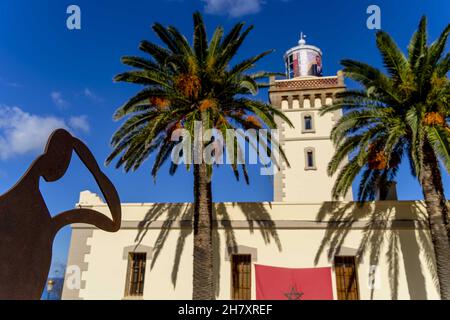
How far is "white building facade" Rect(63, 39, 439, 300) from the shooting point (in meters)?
13.7

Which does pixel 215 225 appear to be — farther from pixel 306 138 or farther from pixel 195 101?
pixel 306 138

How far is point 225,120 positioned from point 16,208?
316 inches

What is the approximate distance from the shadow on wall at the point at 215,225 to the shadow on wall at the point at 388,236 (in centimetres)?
212

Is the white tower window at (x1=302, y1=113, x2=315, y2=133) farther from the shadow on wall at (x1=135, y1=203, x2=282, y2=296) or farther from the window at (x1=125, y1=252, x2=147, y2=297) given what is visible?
the window at (x1=125, y1=252, x2=147, y2=297)

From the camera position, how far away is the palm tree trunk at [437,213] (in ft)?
38.5

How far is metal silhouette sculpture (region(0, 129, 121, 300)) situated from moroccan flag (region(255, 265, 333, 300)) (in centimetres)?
834

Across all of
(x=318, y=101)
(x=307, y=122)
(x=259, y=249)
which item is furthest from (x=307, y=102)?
(x=259, y=249)

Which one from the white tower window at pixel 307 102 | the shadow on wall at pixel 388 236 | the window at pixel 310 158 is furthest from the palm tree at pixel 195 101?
the white tower window at pixel 307 102

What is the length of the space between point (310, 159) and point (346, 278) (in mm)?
10310

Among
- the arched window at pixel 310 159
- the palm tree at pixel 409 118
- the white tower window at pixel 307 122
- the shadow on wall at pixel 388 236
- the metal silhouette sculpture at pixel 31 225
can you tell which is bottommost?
the metal silhouette sculpture at pixel 31 225

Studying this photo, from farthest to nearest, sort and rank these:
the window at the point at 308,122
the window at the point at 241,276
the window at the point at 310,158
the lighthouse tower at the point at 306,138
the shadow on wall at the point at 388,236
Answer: the window at the point at 308,122 < the window at the point at 310,158 < the lighthouse tower at the point at 306,138 < the window at the point at 241,276 < the shadow on wall at the point at 388,236

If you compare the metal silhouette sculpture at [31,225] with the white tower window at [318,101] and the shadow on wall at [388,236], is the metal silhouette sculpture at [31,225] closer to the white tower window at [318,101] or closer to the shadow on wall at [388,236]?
the shadow on wall at [388,236]

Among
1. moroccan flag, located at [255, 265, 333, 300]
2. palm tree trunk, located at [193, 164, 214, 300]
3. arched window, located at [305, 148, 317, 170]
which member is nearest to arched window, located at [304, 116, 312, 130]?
arched window, located at [305, 148, 317, 170]

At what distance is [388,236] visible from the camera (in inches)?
555
